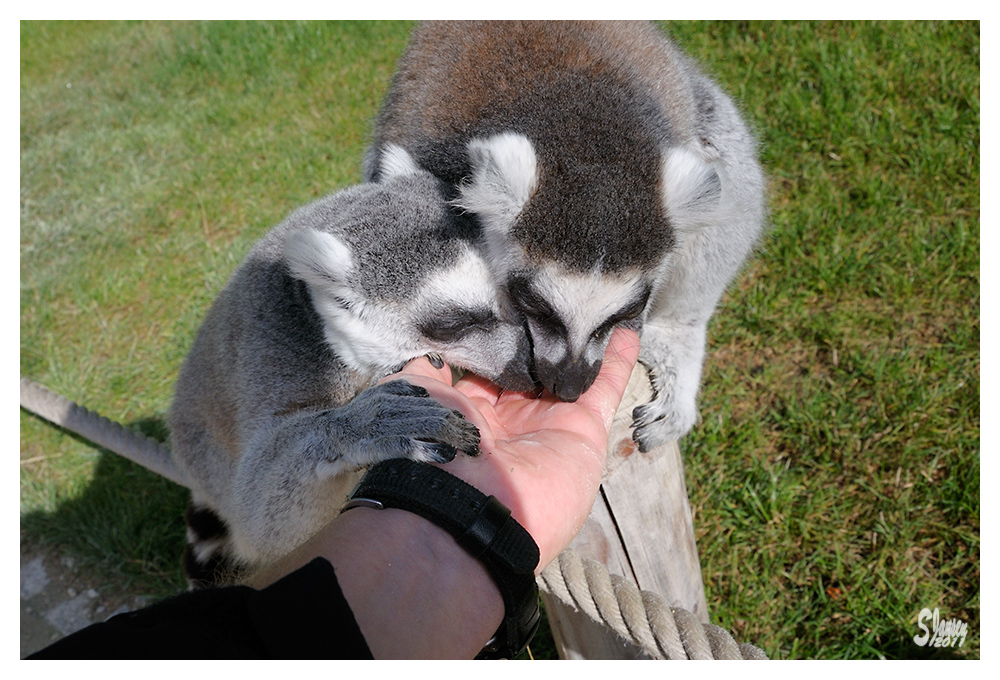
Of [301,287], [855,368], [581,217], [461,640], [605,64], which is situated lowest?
[855,368]

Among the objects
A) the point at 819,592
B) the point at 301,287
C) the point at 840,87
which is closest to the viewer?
the point at 301,287

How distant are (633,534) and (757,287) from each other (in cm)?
217

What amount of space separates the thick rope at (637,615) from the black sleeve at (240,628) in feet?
2.48

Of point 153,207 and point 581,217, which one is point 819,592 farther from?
point 153,207

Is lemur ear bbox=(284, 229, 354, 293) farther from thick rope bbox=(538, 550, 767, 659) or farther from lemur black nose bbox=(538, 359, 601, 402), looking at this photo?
thick rope bbox=(538, 550, 767, 659)

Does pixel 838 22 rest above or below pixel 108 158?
above

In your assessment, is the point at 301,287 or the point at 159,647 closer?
A: the point at 159,647

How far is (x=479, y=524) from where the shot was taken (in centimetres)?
159

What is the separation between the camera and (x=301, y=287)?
2.40 metres

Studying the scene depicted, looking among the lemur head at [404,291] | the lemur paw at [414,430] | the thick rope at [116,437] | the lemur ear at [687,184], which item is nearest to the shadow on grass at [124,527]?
the thick rope at [116,437]

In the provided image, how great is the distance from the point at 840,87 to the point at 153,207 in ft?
16.6

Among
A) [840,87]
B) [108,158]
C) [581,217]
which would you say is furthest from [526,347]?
[108,158]

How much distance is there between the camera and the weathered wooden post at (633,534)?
2.26 m

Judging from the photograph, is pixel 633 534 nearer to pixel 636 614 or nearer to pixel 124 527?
pixel 636 614
